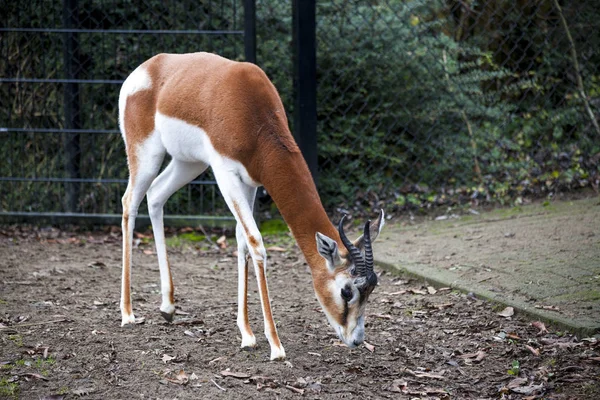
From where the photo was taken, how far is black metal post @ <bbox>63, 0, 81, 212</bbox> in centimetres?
734

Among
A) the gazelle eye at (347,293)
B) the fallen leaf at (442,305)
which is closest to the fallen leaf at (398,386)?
the gazelle eye at (347,293)

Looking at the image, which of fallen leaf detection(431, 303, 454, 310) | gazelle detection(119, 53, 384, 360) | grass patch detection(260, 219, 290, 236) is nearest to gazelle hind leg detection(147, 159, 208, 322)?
gazelle detection(119, 53, 384, 360)

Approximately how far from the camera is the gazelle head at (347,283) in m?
3.97

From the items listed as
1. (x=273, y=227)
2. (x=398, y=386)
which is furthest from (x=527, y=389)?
(x=273, y=227)

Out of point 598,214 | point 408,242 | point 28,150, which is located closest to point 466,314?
point 408,242

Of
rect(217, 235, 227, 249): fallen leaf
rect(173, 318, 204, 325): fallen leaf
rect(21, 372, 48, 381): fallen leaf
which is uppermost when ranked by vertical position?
rect(21, 372, 48, 381): fallen leaf

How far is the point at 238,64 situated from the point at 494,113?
413 cm

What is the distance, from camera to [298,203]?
13.9 ft

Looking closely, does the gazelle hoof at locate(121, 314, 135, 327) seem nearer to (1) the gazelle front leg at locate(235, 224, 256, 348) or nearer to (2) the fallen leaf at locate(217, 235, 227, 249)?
(1) the gazelle front leg at locate(235, 224, 256, 348)

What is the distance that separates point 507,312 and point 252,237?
174cm

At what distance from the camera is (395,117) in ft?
25.9

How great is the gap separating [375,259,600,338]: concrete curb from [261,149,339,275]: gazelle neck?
1.42 m

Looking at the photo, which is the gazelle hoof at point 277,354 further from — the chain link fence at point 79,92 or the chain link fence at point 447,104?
the chain link fence at point 447,104

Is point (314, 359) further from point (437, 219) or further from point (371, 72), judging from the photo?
point (371, 72)
